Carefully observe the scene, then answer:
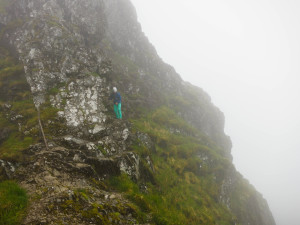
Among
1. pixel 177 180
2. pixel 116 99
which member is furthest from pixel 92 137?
pixel 177 180

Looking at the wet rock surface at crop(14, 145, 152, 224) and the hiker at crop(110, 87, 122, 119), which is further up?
the hiker at crop(110, 87, 122, 119)

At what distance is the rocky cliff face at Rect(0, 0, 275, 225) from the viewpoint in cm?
910

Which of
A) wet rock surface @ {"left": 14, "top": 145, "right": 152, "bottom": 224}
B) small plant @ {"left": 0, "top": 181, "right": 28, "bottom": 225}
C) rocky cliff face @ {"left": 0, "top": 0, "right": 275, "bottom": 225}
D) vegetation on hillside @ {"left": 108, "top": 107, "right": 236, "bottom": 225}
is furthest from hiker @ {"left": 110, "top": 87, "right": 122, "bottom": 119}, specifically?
small plant @ {"left": 0, "top": 181, "right": 28, "bottom": 225}

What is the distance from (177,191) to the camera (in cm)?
1441

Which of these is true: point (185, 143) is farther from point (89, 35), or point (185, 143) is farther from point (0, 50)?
point (0, 50)

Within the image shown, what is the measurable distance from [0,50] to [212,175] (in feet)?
87.0

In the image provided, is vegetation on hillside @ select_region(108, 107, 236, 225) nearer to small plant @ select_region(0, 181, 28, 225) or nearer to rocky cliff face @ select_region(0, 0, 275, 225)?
rocky cliff face @ select_region(0, 0, 275, 225)

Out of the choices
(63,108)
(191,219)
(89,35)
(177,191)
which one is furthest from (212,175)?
(89,35)

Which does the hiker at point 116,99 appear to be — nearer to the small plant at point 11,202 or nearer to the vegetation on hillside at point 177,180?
the vegetation on hillside at point 177,180

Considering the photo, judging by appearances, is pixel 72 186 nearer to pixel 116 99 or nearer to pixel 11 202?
pixel 11 202

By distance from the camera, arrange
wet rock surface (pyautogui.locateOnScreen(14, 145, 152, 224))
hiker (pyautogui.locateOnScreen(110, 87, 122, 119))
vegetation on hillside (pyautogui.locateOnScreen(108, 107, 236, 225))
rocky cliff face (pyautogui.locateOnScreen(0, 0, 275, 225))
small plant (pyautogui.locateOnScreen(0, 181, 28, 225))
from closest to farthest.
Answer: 1. small plant (pyautogui.locateOnScreen(0, 181, 28, 225))
2. wet rock surface (pyautogui.locateOnScreen(14, 145, 152, 224))
3. rocky cliff face (pyautogui.locateOnScreen(0, 0, 275, 225))
4. vegetation on hillside (pyautogui.locateOnScreen(108, 107, 236, 225))
5. hiker (pyautogui.locateOnScreen(110, 87, 122, 119))

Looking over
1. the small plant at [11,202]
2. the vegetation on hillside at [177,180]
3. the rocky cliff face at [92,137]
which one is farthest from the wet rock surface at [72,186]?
the vegetation on hillside at [177,180]

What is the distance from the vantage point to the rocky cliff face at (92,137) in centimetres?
910

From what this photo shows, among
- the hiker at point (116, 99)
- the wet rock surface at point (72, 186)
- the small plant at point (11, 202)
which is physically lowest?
the small plant at point (11, 202)
